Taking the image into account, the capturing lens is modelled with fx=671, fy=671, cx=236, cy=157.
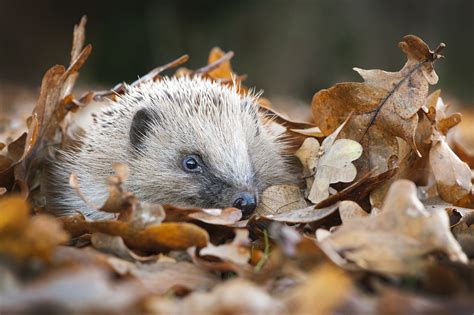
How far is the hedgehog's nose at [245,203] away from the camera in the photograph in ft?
11.0

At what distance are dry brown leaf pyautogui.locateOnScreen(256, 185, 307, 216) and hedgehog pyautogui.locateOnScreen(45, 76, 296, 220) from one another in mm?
65

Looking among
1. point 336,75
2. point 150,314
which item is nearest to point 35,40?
point 336,75

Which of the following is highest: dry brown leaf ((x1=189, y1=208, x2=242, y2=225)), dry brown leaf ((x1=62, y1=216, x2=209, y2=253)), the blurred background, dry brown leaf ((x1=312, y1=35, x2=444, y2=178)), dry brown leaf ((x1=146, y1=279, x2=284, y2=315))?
the blurred background

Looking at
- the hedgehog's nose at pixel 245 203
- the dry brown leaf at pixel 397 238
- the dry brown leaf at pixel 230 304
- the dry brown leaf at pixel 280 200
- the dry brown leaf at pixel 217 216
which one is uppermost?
the dry brown leaf at pixel 280 200

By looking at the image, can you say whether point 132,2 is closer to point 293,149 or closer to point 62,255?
point 293,149

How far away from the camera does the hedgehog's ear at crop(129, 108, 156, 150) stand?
3.90 metres

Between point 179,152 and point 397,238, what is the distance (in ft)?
5.68

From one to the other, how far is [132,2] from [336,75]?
439 centimetres

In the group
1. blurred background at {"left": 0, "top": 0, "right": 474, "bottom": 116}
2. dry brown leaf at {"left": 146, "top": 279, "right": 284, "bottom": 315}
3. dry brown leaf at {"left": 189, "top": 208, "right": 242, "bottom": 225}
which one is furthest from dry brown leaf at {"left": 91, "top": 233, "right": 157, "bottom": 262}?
blurred background at {"left": 0, "top": 0, "right": 474, "bottom": 116}

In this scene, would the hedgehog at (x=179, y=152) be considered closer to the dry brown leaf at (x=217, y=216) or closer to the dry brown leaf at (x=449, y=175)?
the dry brown leaf at (x=217, y=216)

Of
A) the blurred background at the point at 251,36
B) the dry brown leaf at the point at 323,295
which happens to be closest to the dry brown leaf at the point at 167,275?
the dry brown leaf at the point at 323,295

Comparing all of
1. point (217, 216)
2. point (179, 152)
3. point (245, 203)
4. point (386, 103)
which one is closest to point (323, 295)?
point (217, 216)

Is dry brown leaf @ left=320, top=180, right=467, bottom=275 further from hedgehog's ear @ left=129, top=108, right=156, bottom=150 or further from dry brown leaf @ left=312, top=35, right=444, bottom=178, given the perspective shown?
hedgehog's ear @ left=129, top=108, right=156, bottom=150

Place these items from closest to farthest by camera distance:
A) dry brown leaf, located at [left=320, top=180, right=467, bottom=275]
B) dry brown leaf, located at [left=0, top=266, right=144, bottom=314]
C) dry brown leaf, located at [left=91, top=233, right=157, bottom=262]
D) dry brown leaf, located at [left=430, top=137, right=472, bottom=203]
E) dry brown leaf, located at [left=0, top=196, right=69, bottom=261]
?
dry brown leaf, located at [left=0, top=266, right=144, bottom=314]
dry brown leaf, located at [left=0, top=196, right=69, bottom=261]
dry brown leaf, located at [left=320, top=180, right=467, bottom=275]
dry brown leaf, located at [left=91, top=233, right=157, bottom=262]
dry brown leaf, located at [left=430, top=137, right=472, bottom=203]
